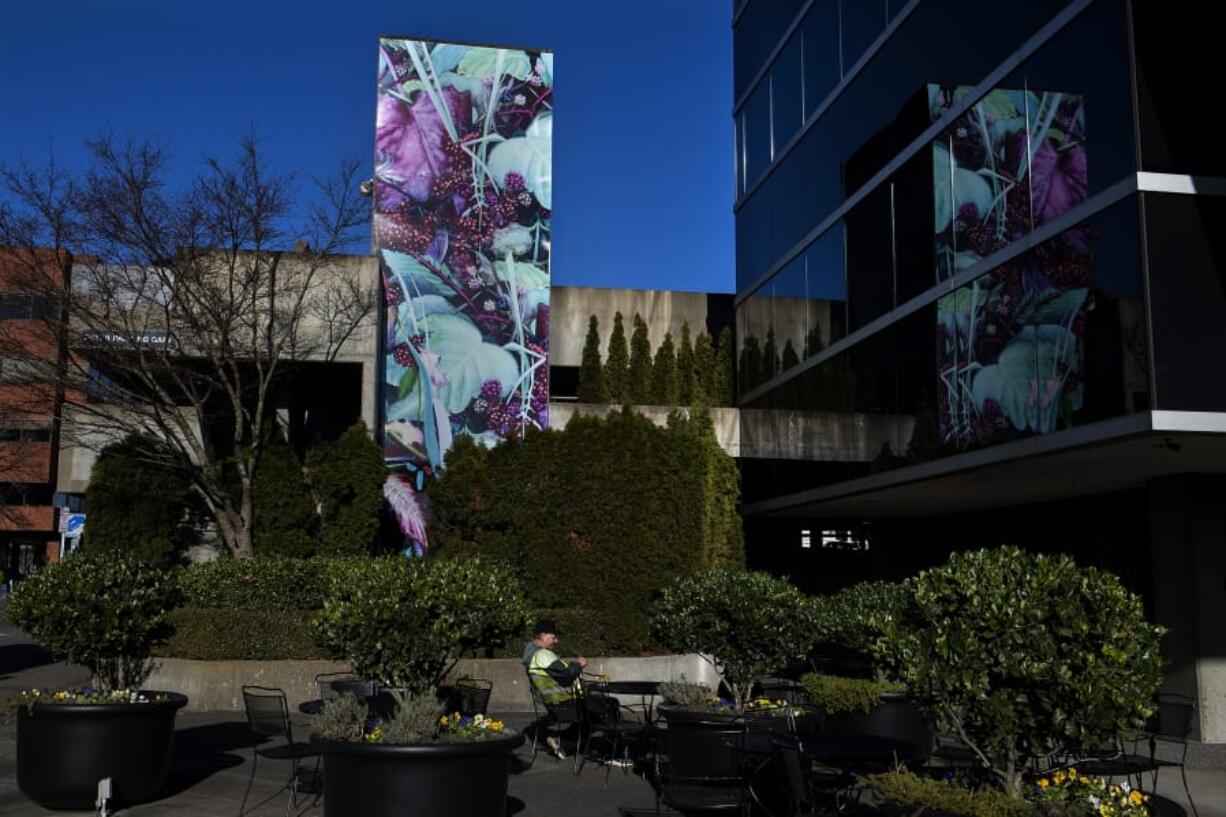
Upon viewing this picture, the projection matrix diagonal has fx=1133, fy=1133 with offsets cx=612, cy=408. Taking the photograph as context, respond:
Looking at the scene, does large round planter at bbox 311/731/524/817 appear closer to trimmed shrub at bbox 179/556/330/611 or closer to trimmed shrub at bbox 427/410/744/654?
trimmed shrub at bbox 179/556/330/611

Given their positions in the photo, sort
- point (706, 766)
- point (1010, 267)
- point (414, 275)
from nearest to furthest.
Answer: point (706, 766) < point (1010, 267) < point (414, 275)

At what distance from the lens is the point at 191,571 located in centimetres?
1820

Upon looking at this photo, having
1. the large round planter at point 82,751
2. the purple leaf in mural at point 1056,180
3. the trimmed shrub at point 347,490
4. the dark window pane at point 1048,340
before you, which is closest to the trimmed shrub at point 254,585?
the trimmed shrub at point 347,490

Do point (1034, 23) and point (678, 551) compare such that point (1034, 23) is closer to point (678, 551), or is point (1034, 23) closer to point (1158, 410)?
point (1158, 410)

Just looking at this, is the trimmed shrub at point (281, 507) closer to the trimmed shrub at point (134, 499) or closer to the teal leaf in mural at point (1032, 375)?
the trimmed shrub at point (134, 499)

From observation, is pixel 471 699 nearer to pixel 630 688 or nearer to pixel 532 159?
pixel 630 688

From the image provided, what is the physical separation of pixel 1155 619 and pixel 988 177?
630 cm

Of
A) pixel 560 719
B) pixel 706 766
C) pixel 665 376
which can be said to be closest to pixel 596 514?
pixel 560 719

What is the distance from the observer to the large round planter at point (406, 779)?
6797mm

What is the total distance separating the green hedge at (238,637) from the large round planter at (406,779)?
32.3ft

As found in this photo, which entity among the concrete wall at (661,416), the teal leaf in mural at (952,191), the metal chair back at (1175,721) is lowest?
the metal chair back at (1175,721)

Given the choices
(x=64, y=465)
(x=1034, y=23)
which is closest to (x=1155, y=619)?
(x=1034, y=23)

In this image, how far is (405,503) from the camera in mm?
27016

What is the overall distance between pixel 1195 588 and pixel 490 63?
2158cm
